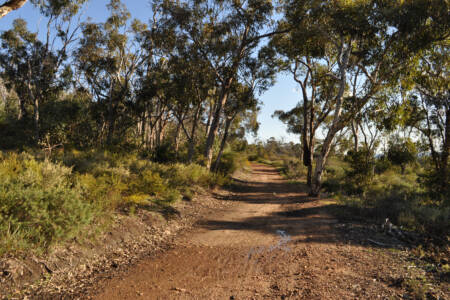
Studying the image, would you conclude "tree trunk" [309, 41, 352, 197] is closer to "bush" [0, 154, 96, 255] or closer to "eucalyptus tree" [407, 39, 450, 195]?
"eucalyptus tree" [407, 39, 450, 195]

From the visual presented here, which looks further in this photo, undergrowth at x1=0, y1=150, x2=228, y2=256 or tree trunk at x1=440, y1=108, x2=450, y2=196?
tree trunk at x1=440, y1=108, x2=450, y2=196

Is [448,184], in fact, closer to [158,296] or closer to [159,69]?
[158,296]

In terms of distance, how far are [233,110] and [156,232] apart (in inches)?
488

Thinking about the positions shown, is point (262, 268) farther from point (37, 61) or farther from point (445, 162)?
point (37, 61)

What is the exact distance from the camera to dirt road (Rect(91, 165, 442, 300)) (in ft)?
11.7

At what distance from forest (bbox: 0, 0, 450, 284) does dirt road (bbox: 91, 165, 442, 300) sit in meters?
1.56

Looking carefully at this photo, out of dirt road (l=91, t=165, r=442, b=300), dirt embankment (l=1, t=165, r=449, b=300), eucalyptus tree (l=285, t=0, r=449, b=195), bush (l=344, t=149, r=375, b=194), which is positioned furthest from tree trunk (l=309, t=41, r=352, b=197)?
dirt road (l=91, t=165, r=442, b=300)

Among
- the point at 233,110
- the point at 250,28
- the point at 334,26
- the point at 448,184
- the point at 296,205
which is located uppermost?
the point at 250,28

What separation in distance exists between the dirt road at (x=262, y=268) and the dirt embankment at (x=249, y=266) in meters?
0.01

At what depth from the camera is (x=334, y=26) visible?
37.4 feet

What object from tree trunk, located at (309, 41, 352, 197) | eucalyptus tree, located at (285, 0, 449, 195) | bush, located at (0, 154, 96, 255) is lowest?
bush, located at (0, 154, 96, 255)

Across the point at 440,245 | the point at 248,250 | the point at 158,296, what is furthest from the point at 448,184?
the point at 158,296

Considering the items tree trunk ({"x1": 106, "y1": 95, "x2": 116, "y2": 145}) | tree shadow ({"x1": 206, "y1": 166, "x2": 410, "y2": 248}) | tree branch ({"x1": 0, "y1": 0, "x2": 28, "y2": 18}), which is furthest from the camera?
tree trunk ({"x1": 106, "y1": 95, "x2": 116, "y2": 145})

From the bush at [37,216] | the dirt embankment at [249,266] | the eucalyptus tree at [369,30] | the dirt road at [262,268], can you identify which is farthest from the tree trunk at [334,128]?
the bush at [37,216]
